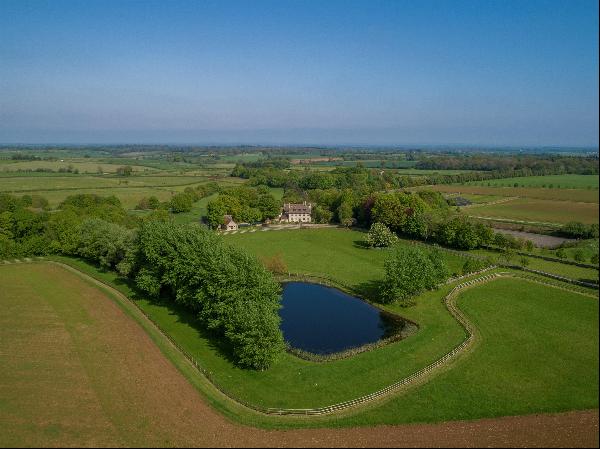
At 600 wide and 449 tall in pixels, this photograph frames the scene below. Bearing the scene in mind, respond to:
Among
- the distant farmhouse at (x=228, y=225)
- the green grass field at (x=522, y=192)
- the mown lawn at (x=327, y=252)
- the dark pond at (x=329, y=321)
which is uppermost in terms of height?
the green grass field at (x=522, y=192)

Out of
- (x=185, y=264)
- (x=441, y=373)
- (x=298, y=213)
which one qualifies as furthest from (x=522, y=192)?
(x=185, y=264)

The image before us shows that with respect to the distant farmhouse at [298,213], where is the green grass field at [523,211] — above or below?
above

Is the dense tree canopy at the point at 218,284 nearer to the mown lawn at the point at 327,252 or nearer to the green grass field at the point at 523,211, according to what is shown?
the mown lawn at the point at 327,252

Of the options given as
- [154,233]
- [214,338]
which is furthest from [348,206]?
[214,338]

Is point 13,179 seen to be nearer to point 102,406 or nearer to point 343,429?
point 102,406

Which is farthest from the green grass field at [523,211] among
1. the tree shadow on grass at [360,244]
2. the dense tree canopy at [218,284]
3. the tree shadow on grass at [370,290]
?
the dense tree canopy at [218,284]

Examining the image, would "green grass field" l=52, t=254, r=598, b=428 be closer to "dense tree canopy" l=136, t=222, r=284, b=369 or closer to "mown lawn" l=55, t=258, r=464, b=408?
"mown lawn" l=55, t=258, r=464, b=408
